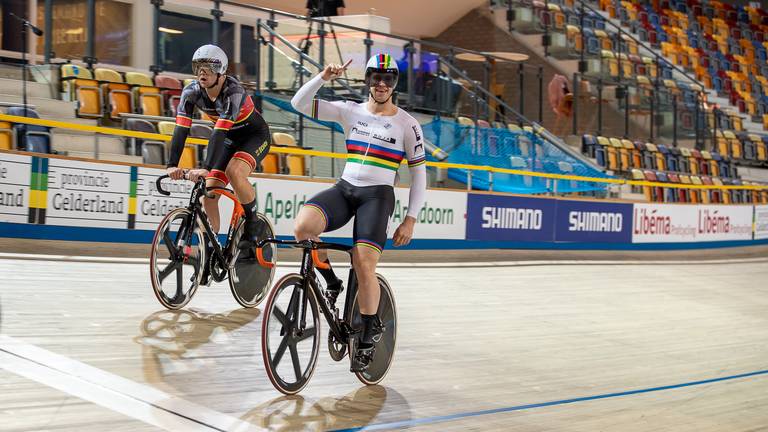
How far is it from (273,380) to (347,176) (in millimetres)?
1045

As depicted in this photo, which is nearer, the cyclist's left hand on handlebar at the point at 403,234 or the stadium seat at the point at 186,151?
the cyclist's left hand on handlebar at the point at 403,234

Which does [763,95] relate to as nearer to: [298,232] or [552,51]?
[552,51]

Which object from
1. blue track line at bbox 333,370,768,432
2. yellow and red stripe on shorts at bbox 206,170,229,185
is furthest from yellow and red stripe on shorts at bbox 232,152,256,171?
blue track line at bbox 333,370,768,432

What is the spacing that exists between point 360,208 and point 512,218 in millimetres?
8085

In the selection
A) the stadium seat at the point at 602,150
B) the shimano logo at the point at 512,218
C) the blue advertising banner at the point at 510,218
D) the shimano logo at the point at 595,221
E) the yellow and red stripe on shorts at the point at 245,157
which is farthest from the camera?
the stadium seat at the point at 602,150

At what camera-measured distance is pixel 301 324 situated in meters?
4.30

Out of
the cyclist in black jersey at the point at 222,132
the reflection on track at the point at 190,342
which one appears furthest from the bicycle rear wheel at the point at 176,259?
the cyclist in black jersey at the point at 222,132

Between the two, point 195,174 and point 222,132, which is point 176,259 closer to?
point 195,174

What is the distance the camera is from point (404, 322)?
703 centimetres

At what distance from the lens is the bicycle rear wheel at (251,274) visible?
6.22 m

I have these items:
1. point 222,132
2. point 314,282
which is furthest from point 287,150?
point 314,282

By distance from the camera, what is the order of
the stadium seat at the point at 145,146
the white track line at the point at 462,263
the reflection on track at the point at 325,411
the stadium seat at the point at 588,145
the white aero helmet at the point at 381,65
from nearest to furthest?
the reflection on track at the point at 325,411, the white aero helmet at the point at 381,65, the white track line at the point at 462,263, the stadium seat at the point at 145,146, the stadium seat at the point at 588,145

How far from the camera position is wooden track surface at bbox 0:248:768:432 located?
4070 mm

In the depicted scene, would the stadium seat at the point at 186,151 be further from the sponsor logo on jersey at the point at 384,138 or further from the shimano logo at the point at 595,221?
the shimano logo at the point at 595,221
